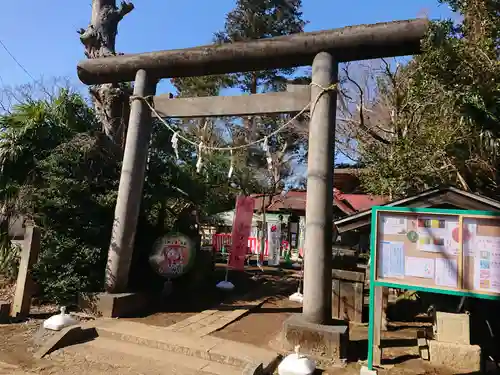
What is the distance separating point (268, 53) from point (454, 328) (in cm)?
506

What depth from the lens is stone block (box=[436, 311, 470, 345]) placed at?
5020 mm

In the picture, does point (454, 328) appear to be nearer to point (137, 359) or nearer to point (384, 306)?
point (384, 306)

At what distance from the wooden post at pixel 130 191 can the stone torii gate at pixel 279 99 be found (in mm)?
17

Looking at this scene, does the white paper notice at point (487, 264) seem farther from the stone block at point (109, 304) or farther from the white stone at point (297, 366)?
the stone block at point (109, 304)

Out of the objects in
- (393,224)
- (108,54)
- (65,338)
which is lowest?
(65,338)

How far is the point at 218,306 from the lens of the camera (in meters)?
7.77

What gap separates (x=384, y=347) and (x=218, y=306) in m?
3.38

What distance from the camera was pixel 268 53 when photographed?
6406 millimetres

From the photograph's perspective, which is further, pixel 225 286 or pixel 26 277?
pixel 225 286

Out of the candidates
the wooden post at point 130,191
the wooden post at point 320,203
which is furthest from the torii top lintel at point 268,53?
the wooden post at point 130,191

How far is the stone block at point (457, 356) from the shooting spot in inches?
189

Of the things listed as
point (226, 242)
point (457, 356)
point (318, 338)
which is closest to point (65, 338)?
point (318, 338)

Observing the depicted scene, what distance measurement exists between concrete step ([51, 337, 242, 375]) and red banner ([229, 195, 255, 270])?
15.3 feet

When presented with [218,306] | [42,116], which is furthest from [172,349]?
[42,116]
